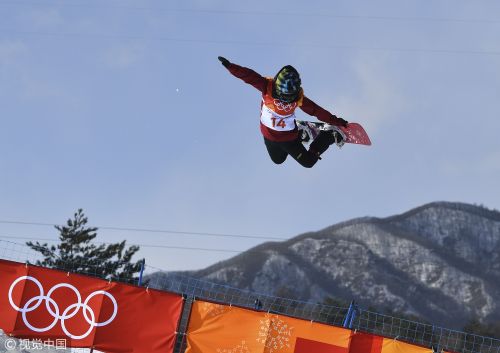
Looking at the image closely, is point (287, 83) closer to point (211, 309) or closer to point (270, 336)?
point (211, 309)

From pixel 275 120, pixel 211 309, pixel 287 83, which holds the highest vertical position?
pixel 287 83

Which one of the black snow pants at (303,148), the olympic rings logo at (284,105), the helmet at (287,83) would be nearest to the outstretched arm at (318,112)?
the olympic rings logo at (284,105)

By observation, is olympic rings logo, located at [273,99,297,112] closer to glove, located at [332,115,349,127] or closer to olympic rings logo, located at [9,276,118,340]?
glove, located at [332,115,349,127]

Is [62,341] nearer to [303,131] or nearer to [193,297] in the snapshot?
[193,297]

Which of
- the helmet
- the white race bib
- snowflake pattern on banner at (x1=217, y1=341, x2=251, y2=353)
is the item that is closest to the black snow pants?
the white race bib

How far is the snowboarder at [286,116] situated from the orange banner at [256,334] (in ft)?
11.2

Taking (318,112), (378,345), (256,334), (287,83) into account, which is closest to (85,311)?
(256,334)

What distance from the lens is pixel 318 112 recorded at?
32.8ft

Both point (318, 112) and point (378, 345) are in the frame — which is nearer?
point (318, 112)

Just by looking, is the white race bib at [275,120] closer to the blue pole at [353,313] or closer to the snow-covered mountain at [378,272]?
the blue pole at [353,313]

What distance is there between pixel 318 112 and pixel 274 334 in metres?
4.43

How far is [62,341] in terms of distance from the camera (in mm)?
12188

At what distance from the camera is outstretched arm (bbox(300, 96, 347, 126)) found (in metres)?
9.98

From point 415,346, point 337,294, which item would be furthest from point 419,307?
point 415,346
